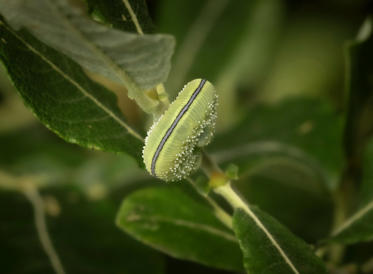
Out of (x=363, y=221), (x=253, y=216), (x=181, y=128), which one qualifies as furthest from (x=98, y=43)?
(x=363, y=221)

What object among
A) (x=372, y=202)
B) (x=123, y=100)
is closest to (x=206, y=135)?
(x=372, y=202)

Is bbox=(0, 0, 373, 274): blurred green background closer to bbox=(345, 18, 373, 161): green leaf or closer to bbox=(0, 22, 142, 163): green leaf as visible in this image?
bbox=(345, 18, 373, 161): green leaf

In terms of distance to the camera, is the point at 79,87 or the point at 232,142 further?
the point at 232,142

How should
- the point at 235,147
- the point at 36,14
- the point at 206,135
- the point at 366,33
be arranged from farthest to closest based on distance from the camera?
the point at 235,147 → the point at 366,33 → the point at 206,135 → the point at 36,14

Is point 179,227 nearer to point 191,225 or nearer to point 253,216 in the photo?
point 191,225

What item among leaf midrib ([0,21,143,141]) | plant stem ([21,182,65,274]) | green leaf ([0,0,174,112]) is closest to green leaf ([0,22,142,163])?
leaf midrib ([0,21,143,141])

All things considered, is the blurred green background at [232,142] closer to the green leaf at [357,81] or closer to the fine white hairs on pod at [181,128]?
the green leaf at [357,81]

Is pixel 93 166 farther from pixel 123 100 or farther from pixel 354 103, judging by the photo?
pixel 354 103
